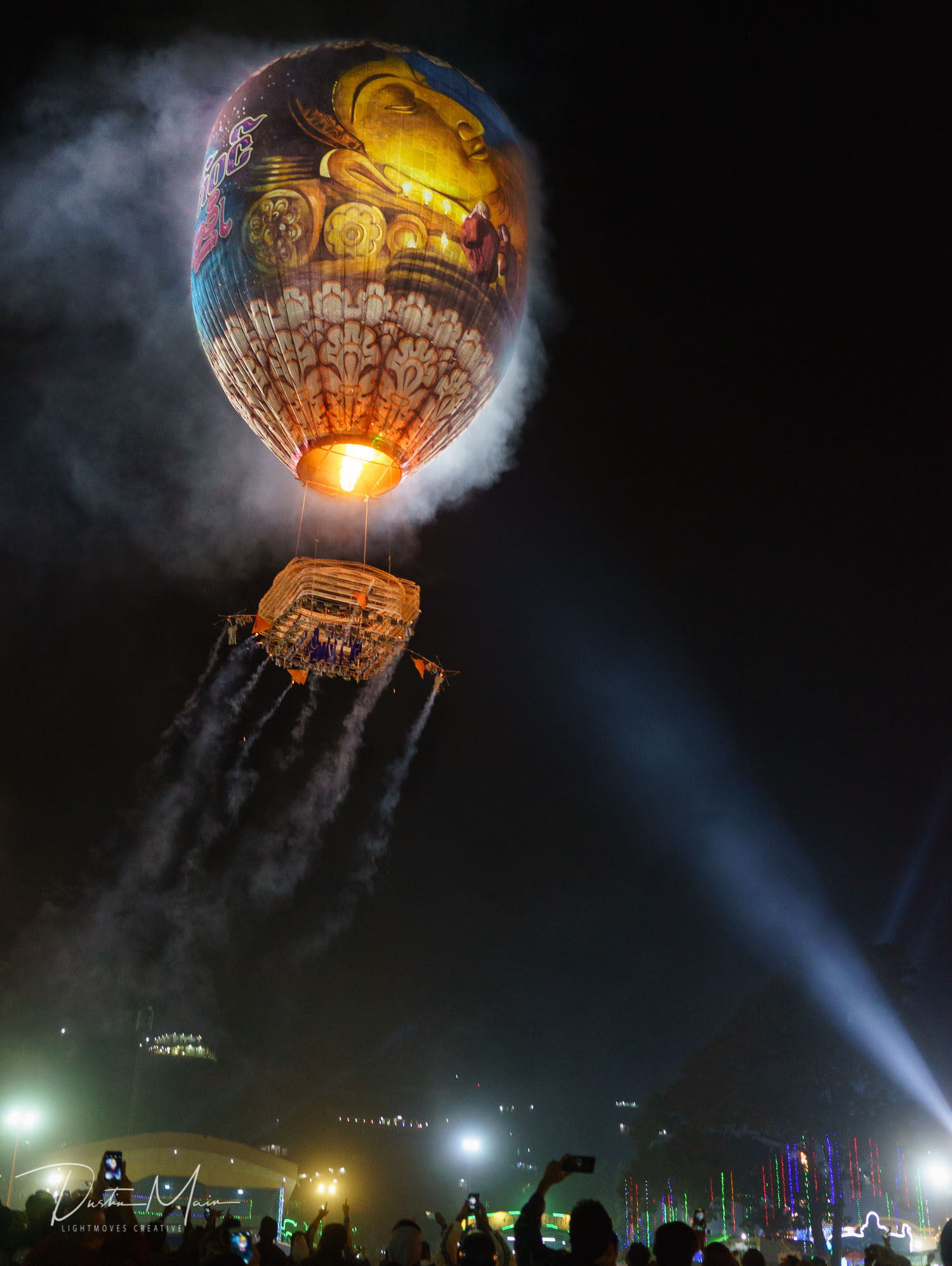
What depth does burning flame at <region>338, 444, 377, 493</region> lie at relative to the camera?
12.6m

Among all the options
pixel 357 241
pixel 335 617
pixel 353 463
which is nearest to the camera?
pixel 357 241

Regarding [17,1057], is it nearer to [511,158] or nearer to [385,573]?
[385,573]

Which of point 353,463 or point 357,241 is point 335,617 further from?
point 357,241

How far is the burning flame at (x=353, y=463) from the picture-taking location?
12.6 meters

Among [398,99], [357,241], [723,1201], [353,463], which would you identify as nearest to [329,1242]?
[357,241]

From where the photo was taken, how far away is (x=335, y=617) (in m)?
13.2

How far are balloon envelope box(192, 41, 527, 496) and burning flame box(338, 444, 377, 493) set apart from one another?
0.44 metres

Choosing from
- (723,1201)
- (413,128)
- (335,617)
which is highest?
(413,128)

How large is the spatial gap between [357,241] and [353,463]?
3048mm

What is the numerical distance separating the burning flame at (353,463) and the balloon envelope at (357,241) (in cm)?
44

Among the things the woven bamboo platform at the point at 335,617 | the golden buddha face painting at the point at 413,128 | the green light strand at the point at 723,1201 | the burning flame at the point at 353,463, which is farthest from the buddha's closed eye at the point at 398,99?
the green light strand at the point at 723,1201

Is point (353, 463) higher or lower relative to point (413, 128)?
lower

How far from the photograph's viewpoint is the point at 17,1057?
3272cm

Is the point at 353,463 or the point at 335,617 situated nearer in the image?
the point at 353,463
